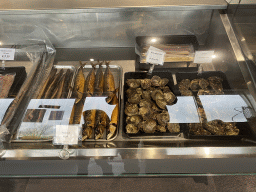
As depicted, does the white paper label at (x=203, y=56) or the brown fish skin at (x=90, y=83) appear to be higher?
the white paper label at (x=203, y=56)

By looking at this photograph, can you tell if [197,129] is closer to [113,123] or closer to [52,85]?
[113,123]

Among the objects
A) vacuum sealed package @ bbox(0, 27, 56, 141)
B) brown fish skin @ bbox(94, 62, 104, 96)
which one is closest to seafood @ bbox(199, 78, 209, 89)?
brown fish skin @ bbox(94, 62, 104, 96)

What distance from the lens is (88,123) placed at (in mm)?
1398

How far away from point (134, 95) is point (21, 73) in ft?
3.76

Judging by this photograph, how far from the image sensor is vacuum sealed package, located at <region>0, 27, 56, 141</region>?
145 centimetres

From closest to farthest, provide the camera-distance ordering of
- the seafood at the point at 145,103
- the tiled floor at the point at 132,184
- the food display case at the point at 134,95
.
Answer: the food display case at the point at 134,95
the seafood at the point at 145,103
the tiled floor at the point at 132,184

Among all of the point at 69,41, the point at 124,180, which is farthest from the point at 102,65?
the point at 124,180

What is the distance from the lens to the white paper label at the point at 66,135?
50.1 inches

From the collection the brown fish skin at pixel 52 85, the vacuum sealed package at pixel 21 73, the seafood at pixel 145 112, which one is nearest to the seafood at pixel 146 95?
the seafood at pixel 145 112

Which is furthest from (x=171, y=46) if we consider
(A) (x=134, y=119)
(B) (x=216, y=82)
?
(A) (x=134, y=119)

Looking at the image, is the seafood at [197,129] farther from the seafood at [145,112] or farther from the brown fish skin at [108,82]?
the brown fish skin at [108,82]

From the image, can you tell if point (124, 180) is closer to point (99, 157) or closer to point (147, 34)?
point (99, 157)

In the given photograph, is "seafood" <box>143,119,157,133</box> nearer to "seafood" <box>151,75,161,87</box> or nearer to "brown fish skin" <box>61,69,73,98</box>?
"seafood" <box>151,75,161,87</box>

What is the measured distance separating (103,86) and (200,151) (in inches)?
38.7
